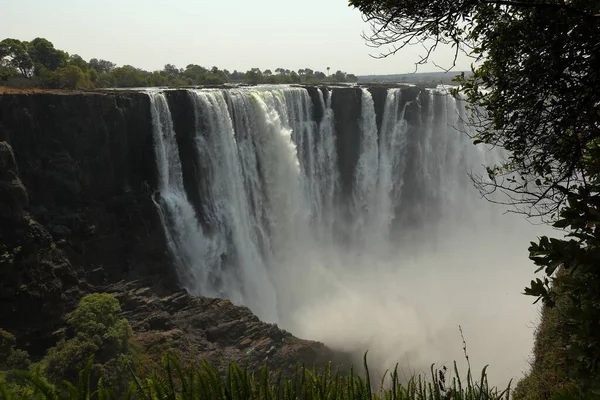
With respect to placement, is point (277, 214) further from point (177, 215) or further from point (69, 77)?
point (69, 77)

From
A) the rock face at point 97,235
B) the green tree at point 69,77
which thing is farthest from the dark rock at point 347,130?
the green tree at point 69,77

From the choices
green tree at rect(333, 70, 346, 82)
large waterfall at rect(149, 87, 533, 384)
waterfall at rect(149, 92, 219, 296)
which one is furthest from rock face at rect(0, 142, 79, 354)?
green tree at rect(333, 70, 346, 82)

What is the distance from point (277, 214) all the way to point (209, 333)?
9.76 meters

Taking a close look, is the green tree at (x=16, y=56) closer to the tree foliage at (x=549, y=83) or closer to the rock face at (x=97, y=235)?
the rock face at (x=97, y=235)

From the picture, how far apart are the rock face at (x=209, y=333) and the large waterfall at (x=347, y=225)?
232 centimetres

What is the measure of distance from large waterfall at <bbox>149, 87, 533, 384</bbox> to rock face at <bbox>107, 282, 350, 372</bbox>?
2324 millimetres

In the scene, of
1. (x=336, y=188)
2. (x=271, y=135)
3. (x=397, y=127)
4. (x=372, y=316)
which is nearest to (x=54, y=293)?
(x=271, y=135)

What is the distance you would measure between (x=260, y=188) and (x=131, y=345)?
38.3 feet

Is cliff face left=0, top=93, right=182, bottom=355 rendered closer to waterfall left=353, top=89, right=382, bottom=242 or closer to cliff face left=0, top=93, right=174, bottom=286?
cliff face left=0, top=93, right=174, bottom=286

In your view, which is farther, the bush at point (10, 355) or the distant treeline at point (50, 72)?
the distant treeline at point (50, 72)

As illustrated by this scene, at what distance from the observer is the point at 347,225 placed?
3136 centimetres

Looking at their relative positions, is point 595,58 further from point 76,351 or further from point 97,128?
point 97,128

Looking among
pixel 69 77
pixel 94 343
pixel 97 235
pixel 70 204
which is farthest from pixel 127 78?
pixel 94 343

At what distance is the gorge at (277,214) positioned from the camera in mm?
19562
